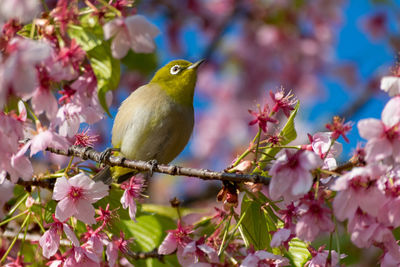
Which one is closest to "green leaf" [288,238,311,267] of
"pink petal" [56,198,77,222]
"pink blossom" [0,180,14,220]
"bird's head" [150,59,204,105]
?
"pink petal" [56,198,77,222]

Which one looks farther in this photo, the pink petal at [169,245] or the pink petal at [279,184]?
the pink petal at [169,245]

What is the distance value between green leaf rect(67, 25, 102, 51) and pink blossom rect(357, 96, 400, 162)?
1.41m

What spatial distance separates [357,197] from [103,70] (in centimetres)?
147

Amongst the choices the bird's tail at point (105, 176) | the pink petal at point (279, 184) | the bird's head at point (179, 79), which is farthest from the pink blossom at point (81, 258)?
the bird's head at point (179, 79)

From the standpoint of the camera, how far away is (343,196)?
2.41 metres

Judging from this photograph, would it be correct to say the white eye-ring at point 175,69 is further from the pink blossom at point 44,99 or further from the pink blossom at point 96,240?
the pink blossom at point 44,99

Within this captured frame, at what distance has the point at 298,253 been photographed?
123 inches

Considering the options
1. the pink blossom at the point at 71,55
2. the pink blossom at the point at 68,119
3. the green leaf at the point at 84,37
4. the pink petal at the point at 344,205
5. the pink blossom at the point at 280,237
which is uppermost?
the pink blossom at the point at 71,55

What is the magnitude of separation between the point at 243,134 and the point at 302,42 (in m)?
2.34

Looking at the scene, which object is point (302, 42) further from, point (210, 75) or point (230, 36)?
point (210, 75)

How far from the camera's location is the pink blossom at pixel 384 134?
230cm

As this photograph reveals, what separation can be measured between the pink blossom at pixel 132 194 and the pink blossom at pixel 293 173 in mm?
952

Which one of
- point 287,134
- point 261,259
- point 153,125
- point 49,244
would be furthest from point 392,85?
point 153,125

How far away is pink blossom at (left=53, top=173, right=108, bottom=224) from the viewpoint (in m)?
2.81
